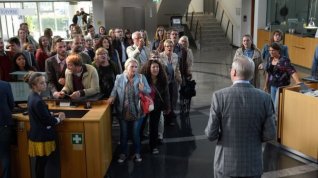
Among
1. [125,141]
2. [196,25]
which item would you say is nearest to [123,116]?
[125,141]

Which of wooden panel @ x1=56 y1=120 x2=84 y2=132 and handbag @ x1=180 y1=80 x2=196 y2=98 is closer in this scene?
wooden panel @ x1=56 y1=120 x2=84 y2=132

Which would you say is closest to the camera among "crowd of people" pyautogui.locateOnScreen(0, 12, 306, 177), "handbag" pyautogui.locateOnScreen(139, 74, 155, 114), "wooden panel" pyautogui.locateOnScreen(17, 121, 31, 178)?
"crowd of people" pyautogui.locateOnScreen(0, 12, 306, 177)

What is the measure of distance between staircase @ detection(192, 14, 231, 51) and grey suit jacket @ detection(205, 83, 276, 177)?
48.2ft

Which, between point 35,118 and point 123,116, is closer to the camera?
point 35,118

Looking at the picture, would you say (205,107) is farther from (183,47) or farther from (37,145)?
(37,145)

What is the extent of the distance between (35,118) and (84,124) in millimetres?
572

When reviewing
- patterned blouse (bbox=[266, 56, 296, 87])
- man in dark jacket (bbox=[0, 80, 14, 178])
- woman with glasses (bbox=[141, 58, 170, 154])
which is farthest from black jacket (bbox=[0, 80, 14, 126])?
patterned blouse (bbox=[266, 56, 296, 87])

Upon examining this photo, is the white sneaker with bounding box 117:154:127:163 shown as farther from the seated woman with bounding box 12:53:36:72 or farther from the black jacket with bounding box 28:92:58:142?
the seated woman with bounding box 12:53:36:72

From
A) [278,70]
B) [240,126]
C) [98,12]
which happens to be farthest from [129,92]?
[98,12]

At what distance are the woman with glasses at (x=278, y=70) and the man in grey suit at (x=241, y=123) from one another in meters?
3.15

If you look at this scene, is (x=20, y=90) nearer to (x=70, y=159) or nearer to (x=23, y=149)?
(x=23, y=149)

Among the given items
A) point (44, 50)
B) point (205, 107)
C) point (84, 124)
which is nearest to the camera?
→ point (84, 124)

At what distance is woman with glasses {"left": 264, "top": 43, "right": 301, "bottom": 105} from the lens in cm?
598

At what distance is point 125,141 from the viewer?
5215 mm
